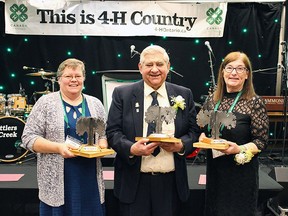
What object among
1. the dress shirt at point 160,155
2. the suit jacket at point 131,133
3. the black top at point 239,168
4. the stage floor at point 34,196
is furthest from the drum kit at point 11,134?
the black top at point 239,168

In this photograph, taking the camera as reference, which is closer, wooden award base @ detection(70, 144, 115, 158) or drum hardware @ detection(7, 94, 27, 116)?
wooden award base @ detection(70, 144, 115, 158)

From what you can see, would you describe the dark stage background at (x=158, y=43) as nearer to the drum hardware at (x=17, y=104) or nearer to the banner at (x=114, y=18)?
the banner at (x=114, y=18)

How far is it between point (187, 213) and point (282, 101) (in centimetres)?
351

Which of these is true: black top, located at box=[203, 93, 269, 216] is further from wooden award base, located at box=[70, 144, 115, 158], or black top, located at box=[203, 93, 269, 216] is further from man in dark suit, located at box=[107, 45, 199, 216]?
wooden award base, located at box=[70, 144, 115, 158]

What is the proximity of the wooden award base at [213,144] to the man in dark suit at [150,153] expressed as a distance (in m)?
0.05

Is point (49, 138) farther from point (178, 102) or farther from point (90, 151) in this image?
Result: point (178, 102)

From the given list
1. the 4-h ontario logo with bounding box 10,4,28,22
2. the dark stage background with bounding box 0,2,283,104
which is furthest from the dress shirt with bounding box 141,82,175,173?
the 4-h ontario logo with bounding box 10,4,28,22

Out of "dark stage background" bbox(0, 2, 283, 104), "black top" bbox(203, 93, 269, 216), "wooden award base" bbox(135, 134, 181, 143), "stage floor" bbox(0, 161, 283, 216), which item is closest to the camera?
"wooden award base" bbox(135, 134, 181, 143)

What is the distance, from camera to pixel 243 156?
201cm

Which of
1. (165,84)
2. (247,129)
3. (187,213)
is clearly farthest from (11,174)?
(247,129)

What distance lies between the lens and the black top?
2.13 metres

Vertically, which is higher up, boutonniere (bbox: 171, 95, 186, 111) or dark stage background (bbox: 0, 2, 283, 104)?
dark stage background (bbox: 0, 2, 283, 104)

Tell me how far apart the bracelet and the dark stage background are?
439 cm

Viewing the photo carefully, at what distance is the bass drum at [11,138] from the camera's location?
194 inches
